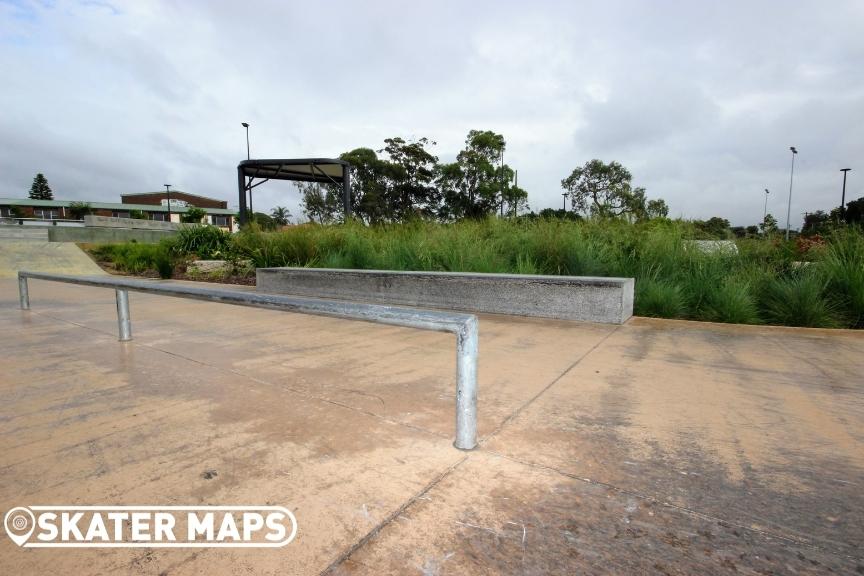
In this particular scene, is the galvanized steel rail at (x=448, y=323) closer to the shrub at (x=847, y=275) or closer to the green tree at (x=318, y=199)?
the shrub at (x=847, y=275)

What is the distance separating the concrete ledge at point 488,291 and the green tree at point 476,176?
25.8 metres

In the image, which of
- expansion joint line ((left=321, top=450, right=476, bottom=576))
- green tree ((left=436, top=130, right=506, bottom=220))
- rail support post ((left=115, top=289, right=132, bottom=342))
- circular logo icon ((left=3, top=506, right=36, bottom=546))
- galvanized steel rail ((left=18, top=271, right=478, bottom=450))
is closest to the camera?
expansion joint line ((left=321, top=450, right=476, bottom=576))

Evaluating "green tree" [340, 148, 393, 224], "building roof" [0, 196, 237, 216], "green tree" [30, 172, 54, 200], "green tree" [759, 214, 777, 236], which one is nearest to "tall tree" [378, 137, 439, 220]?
"green tree" [340, 148, 393, 224]

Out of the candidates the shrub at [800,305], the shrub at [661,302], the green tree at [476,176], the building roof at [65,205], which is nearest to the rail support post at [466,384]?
the shrub at [661,302]

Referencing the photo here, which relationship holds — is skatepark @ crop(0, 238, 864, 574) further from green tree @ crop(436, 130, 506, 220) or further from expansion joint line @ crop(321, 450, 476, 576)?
green tree @ crop(436, 130, 506, 220)

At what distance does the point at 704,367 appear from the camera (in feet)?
11.3

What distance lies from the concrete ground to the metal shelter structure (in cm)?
1394

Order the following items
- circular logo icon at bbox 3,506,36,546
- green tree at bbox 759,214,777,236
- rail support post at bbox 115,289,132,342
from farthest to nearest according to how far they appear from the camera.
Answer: green tree at bbox 759,214,777,236 → rail support post at bbox 115,289,132,342 → circular logo icon at bbox 3,506,36,546

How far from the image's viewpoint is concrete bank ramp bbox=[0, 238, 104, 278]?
14423 mm

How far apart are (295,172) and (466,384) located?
19294 millimetres

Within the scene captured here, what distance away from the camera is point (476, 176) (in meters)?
33.9

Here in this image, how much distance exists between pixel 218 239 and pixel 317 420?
13.5m

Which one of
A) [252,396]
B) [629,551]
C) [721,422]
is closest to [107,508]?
[252,396]

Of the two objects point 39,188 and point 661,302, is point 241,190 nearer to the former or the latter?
point 661,302
